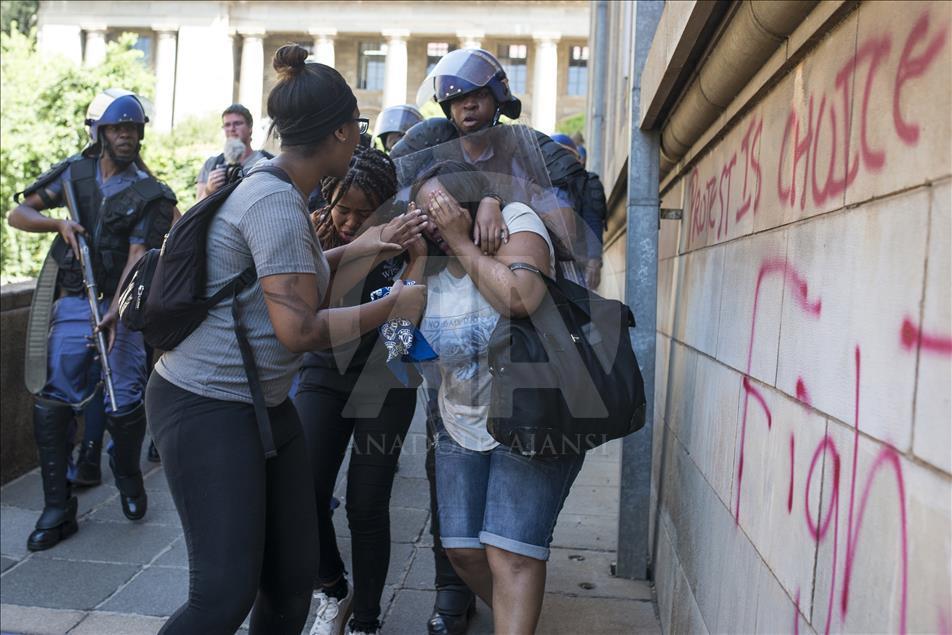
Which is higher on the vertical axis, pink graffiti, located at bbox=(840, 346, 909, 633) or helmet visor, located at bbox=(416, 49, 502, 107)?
helmet visor, located at bbox=(416, 49, 502, 107)

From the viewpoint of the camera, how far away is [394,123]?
6.28 m

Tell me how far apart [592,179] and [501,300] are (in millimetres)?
1652

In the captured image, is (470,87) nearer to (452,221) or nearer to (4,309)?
(452,221)

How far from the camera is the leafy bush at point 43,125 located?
677 inches

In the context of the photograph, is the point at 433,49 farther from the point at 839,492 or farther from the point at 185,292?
the point at 839,492

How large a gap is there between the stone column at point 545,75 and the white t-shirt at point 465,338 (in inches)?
2217

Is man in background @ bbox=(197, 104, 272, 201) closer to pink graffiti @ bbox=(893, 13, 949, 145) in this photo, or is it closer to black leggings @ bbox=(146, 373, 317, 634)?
black leggings @ bbox=(146, 373, 317, 634)

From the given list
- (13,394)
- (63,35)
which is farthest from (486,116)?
(63,35)

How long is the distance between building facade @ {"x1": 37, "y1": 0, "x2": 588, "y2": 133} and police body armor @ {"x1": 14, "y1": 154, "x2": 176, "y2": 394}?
177 feet

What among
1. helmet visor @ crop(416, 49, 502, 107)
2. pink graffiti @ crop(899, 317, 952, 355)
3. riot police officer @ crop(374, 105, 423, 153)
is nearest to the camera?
pink graffiti @ crop(899, 317, 952, 355)

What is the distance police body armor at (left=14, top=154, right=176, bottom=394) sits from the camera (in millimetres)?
5191

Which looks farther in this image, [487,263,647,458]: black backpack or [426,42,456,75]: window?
[426,42,456,75]: window

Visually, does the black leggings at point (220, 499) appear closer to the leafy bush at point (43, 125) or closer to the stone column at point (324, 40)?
the leafy bush at point (43, 125)

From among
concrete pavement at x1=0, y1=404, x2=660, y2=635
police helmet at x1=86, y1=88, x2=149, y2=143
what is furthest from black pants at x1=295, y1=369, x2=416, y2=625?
police helmet at x1=86, y1=88, x2=149, y2=143
